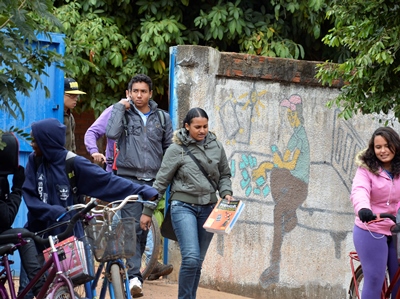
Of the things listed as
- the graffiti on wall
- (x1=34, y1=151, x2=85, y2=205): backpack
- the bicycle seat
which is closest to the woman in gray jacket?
(x1=34, y1=151, x2=85, y2=205): backpack

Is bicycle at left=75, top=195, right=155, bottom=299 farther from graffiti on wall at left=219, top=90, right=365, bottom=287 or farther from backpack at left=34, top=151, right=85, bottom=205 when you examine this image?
graffiti on wall at left=219, top=90, right=365, bottom=287

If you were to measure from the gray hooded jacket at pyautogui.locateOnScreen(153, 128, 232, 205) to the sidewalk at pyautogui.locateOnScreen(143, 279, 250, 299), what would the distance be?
1.70 m

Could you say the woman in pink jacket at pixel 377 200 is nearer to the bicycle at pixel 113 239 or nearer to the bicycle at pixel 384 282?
the bicycle at pixel 384 282

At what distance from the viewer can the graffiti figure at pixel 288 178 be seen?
932 centimetres

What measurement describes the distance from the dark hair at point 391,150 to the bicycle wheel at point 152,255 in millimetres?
2441

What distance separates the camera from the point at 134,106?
328 inches

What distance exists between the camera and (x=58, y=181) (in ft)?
20.8

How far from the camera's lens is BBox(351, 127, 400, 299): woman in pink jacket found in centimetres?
705

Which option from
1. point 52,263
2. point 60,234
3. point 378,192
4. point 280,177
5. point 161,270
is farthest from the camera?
point 280,177

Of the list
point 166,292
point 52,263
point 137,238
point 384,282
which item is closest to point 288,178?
point 166,292

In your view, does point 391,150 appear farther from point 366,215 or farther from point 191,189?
point 191,189

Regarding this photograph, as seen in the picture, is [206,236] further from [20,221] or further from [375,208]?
[20,221]

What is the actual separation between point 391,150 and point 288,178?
2269 mm

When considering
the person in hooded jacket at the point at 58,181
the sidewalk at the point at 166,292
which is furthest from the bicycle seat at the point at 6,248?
the sidewalk at the point at 166,292
